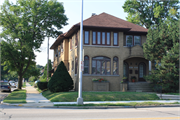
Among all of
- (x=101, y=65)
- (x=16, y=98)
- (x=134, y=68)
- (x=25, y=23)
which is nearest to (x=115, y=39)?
(x=101, y=65)

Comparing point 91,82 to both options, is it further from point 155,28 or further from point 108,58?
point 155,28

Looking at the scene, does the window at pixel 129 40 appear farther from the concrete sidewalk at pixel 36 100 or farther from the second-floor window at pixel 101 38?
the concrete sidewalk at pixel 36 100

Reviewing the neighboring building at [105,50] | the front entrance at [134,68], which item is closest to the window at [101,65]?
the neighboring building at [105,50]

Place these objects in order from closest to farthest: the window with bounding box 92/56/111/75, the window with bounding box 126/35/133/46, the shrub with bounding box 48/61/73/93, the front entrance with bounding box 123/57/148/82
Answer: the shrub with bounding box 48/61/73/93
the window with bounding box 92/56/111/75
the window with bounding box 126/35/133/46
the front entrance with bounding box 123/57/148/82

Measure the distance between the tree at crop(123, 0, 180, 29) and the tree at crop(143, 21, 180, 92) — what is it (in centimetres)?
1841

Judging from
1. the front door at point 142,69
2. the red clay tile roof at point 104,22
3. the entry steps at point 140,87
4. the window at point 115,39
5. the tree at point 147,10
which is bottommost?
the entry steps at point 140,87

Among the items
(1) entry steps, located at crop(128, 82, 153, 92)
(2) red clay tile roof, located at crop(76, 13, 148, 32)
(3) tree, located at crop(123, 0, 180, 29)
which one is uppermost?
(3) tree, located at crop(123, 0, 180, 29)

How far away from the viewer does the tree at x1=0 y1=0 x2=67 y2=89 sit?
→ 98.8 ft

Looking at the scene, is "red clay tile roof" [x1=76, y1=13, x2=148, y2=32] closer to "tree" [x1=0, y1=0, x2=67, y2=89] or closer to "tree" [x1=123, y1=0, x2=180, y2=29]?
"tree" [x1=0, y1=0, x2=67, y2=89]

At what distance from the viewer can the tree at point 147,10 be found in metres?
39.3

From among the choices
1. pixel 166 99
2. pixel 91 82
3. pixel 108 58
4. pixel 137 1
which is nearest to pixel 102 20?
pixel 108 58

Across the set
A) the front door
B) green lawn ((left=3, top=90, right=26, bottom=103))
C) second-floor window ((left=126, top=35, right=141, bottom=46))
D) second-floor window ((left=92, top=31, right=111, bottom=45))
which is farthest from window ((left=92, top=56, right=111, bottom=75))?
green lawn ((left=3, top=90, right=26, bottom=103))

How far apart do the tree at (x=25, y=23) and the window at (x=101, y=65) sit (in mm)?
11218

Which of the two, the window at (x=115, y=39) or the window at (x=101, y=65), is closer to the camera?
the window at (x=101, y=65)
